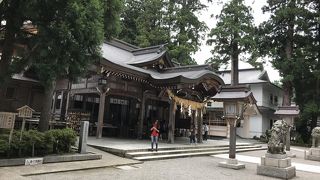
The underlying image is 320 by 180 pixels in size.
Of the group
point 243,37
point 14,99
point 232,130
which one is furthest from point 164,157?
point 243,37

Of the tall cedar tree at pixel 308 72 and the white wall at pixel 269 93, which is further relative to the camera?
the white wall at pixel 269 93

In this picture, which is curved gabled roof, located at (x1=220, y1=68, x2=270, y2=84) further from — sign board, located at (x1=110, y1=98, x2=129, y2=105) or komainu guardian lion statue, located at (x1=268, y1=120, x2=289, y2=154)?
komainu guardian lion statue, located at (x1=268, y1=120, x2=289, y2=154)

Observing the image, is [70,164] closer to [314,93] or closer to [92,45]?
[92,45]

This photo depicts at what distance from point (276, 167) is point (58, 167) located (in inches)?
314

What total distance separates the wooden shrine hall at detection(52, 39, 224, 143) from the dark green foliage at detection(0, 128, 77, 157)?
4770 mm

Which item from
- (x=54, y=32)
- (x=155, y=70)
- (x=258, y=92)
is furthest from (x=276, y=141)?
(x=258, y=92)

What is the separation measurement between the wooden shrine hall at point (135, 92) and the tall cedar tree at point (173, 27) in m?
9.68

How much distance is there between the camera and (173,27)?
35.4 meters

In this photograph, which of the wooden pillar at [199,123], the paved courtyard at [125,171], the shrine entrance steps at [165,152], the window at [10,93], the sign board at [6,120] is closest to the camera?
the paved courtyard at [125,171]

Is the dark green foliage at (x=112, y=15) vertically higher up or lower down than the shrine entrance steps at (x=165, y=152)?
higher up

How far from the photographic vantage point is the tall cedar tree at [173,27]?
110 feet

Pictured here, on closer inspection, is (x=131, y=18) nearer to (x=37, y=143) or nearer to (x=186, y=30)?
(x=186, y=30)

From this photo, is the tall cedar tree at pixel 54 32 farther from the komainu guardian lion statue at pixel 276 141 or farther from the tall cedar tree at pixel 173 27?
the tall cedar tree at pixel 173 27

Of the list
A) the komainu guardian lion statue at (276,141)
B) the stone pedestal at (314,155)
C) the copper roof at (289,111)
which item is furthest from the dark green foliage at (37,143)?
the stone pedestal at (314,155)
